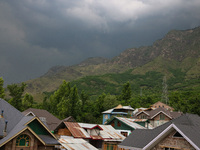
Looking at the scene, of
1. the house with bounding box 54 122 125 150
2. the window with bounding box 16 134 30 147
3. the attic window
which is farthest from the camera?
the house with bounding box 54 122 125 150

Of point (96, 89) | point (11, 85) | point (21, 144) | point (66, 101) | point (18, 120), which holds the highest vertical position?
point (96, 89)

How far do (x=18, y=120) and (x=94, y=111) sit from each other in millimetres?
64304

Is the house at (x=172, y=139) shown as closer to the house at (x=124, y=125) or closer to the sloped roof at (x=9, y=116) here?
the sloped roof at (x=9, y=116)

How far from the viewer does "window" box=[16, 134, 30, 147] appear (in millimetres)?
21145

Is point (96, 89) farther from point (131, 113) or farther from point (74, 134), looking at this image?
point (74, 134)

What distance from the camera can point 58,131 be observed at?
3912 centimetres

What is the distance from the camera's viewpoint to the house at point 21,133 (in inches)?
816

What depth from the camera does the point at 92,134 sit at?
40031 mm

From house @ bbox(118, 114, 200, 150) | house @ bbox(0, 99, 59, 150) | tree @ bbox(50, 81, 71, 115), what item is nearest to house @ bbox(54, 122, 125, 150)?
house @ bbox(0, 99, 59, 150)

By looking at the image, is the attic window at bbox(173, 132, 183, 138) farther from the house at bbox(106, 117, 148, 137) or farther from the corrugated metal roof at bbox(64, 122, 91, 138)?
the house at bbox(106, 117, 148, 137)

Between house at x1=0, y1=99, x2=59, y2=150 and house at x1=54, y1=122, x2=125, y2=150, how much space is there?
45.4ft

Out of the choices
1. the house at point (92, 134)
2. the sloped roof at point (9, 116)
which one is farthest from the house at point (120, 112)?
the sloped roof at point (9, 116)

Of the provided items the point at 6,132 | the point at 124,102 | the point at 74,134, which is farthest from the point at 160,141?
the point at 124,102

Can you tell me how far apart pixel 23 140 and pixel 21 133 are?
0.85 m
